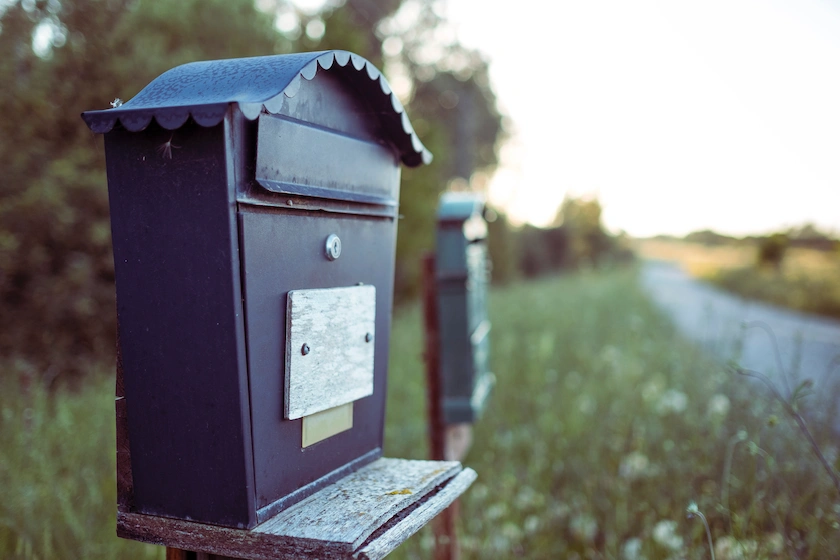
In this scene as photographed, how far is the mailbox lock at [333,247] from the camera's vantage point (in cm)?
145

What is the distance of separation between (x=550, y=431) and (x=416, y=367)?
189 centimetres

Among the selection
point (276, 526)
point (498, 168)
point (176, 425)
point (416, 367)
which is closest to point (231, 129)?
point (176, 425)

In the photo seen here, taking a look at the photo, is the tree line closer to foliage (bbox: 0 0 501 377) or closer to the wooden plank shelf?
foliage (bbox: 0 0 501 377)

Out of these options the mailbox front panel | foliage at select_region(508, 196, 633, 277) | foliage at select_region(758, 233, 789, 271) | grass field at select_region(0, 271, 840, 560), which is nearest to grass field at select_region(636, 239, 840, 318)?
foliage at select_region(758, 233, 789, 271)

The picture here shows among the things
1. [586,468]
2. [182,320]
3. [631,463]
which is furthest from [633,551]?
[182,320]

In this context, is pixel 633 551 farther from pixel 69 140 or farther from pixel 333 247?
pixel 69 140

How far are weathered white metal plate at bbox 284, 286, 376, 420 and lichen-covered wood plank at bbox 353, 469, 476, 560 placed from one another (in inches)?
11.8

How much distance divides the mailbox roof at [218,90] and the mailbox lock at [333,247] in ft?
1.11

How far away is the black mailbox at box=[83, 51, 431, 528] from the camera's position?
1191 millimetres

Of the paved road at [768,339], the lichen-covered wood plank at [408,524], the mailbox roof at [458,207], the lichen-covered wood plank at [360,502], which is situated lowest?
the paved road at [768,339]

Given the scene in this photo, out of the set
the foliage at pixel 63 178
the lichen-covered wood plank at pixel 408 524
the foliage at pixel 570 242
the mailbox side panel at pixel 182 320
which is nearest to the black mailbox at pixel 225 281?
the mailbox side panel at pixel 182 320

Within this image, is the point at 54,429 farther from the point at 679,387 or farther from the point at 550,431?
the point at 679,387

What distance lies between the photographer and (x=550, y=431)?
3943 mm

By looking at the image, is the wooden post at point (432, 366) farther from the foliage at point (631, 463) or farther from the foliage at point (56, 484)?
the foliage at point (56, 484)
